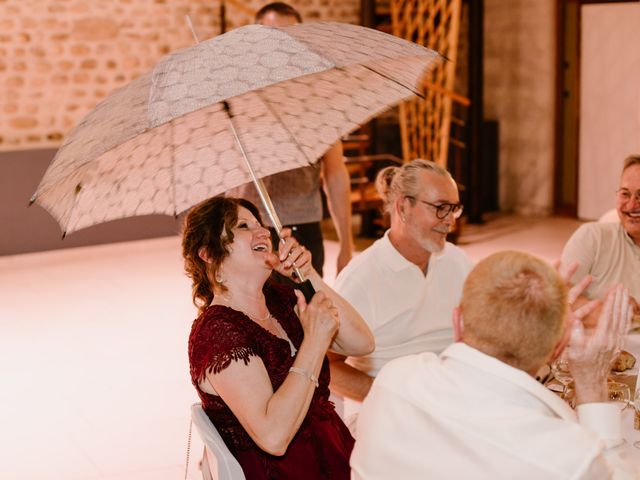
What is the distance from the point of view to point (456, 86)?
38.1 feet

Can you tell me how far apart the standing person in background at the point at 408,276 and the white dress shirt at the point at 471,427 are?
4.53ft

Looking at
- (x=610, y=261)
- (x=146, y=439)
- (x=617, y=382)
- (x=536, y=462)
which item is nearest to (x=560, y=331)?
(x=536, y=462)

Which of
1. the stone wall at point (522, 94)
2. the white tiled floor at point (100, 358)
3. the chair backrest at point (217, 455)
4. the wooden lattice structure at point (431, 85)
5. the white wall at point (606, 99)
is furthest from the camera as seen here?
the stone wall at point (522, 94)

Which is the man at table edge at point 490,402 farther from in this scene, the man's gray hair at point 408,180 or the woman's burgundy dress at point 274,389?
the man's gray hair at point 408,180

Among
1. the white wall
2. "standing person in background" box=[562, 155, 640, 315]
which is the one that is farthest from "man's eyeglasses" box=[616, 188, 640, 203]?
the white wall

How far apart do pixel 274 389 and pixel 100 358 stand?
3.68 meters

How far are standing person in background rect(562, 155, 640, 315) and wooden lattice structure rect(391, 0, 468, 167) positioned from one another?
5.30 meters

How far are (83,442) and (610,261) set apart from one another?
97.6 inches

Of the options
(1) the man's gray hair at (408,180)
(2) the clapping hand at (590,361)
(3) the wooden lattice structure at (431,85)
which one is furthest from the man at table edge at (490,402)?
(3) the wooden lattice structure at (431,85)

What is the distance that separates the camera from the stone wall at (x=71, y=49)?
31.1 feet

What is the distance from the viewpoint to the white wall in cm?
975

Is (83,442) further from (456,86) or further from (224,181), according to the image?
(456,86)

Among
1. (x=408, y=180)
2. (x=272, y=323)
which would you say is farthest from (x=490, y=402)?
(x=408, y=180)

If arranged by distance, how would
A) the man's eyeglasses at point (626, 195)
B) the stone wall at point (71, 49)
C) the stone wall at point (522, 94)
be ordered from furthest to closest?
the stone wall at point (522, 94)
the stone wall at point (71, 49)
the man's eyeglasses at point (626, 195)
